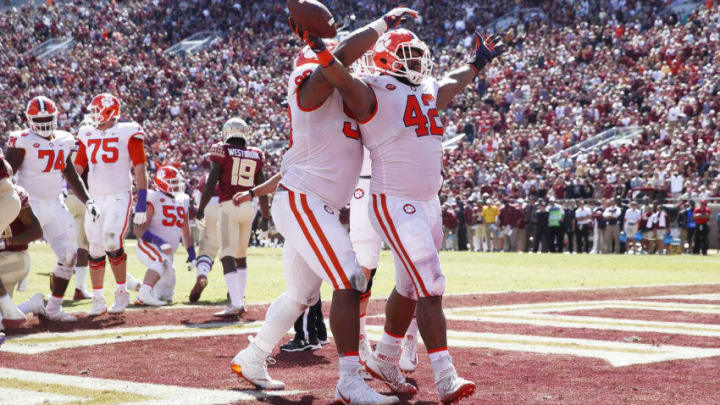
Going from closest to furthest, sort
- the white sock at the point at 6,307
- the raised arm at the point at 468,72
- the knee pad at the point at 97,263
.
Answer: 1. the raised arm at the point at 468,72
2. the white sock at the point at 6,307
3. the knee pad at the point at 97,263

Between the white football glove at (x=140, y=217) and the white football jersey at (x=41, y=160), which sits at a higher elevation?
the white football jersey at (x=41, y=160)

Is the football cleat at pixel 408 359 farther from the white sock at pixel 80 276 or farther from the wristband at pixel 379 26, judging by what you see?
the white sock at pixel 80 276

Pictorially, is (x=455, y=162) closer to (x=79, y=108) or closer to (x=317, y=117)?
(x=79, y=108)

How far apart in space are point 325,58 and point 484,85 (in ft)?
103

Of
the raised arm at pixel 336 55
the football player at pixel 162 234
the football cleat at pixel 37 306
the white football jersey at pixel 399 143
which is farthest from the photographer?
the football player at pixel 162 234

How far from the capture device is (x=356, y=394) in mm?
4738

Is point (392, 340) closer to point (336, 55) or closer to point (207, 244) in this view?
point (336, 55)

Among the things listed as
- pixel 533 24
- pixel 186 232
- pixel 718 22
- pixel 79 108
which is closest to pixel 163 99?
pixel 79 108

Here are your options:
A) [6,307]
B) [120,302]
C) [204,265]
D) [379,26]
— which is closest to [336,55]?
[379,26]

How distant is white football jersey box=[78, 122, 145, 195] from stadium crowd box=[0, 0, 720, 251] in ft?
24.9

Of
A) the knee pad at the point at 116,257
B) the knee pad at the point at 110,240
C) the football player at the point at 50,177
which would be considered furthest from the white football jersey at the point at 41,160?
the knee pad at the point at 116,257

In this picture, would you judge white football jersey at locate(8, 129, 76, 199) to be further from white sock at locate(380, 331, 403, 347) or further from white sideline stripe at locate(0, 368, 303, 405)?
white sock at locate(380, 331, 403, 347)

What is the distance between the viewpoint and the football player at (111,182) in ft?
30.8

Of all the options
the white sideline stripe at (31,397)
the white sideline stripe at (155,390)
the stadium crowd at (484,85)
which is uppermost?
the stadium crowd at (484,85)
